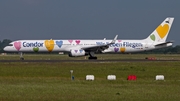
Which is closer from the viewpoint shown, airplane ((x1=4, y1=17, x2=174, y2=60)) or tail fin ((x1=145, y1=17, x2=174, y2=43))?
airplane ((x1=4, y1=17, x2=174, y2=60))

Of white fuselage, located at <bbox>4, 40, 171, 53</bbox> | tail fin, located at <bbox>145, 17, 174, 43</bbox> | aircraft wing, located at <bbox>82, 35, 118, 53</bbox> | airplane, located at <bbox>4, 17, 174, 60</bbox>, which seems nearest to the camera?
aircraft wing, located at <bbox>82, 35, 118, 53</bbox>

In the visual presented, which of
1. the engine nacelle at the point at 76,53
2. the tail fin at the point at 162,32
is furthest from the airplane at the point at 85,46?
the tail fin at the point at 162,32

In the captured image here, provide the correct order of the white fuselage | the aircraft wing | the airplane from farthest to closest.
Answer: the white fuselage
the airplane
the aircraft wing

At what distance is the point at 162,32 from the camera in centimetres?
8256

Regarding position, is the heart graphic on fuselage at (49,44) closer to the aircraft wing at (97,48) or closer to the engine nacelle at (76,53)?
the engine nacelle at (76,53)

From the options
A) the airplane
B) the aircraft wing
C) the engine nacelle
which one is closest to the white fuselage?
the airplane

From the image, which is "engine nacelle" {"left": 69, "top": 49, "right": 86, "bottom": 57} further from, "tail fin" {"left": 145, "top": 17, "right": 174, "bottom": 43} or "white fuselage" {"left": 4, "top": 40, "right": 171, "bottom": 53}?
"tail fin" {"left": 145, "top": 17, "right": 174, "bottom": 43}

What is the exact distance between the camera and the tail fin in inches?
3226

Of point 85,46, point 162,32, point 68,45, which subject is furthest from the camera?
point 162,32

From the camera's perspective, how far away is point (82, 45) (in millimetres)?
77812

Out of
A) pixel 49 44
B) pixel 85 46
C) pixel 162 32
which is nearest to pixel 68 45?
pixel 85 46

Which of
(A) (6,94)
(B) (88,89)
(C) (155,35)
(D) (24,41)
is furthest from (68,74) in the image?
(C) (155,35)

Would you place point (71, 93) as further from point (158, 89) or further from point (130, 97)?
point (158, 89)

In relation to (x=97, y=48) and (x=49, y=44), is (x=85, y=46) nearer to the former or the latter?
(x=97, y=48)
